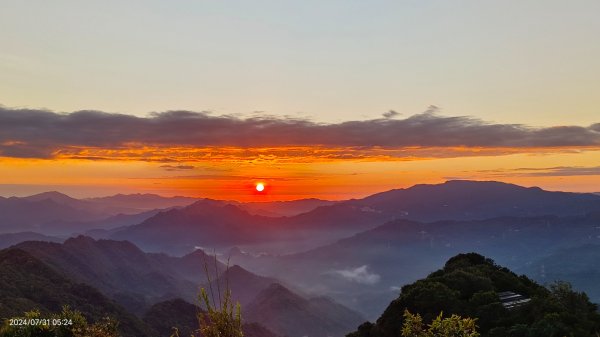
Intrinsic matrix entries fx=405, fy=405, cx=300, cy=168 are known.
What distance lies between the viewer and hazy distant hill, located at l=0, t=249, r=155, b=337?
151 m

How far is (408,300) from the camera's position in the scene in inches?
2462

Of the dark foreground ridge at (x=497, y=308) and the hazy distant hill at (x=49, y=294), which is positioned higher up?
the dark foreground ridge at (x=497, y=308)

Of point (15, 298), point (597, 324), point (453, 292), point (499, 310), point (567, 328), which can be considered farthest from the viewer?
point (15, 298)

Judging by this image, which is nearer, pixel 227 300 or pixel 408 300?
pixel 227 300

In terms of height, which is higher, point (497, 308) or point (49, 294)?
point (497, 308)

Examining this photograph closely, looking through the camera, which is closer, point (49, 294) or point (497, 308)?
point (497, 308)

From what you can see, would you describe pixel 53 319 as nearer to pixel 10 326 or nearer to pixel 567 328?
pixel 10 326

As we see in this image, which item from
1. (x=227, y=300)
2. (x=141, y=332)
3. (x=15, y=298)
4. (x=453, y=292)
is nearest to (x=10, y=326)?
(x=227, y=300)

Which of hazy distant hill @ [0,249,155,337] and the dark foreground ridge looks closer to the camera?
the dark foreground ridge

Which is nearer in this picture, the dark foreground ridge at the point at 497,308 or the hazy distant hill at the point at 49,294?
the dark foreground ridge at the point at 497,308

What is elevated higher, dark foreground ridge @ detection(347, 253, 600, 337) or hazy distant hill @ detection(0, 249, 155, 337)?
dark foreground ridge @ detection(347, 253, 600, 337)

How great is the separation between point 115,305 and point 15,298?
171 ft

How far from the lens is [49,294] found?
16112 centimetres

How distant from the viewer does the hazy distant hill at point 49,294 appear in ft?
494
